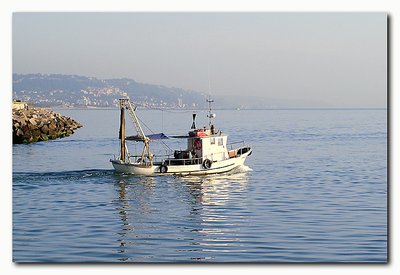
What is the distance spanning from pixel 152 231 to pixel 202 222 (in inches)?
51.9

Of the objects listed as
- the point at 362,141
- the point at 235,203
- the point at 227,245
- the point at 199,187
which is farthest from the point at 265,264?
the point at 362,141

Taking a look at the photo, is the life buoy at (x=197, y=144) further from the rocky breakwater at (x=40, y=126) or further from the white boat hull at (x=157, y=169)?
the rocky breakwater at (x=40, y=126)

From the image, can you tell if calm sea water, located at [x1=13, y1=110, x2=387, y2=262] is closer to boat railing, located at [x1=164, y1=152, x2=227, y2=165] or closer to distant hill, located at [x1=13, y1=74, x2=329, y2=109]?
boat railing, located at [x1=164, y1=152, x2=227, y2=165]

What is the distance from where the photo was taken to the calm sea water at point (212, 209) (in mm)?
9289

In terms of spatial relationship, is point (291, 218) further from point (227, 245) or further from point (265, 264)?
point (265, 264)

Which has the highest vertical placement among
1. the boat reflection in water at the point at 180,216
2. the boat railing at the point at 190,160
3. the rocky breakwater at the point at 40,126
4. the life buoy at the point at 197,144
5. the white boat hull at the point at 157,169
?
the rocky breakwater at the point at 40,126

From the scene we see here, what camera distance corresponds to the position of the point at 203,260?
8.59m

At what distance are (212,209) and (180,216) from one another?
1.16m

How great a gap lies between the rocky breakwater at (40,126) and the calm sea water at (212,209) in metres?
3.38

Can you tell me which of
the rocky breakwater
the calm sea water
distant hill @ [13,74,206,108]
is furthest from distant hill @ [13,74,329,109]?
the rocky breakwater

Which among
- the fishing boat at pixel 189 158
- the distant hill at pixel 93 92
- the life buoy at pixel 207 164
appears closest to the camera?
the distant hill at pixel 93 92

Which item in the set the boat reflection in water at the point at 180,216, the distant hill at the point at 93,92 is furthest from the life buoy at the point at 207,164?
the distant hill at the point at 93,92

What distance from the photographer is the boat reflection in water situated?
944 centimetres

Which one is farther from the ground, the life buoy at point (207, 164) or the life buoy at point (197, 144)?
the life buoy at point (197, 144)
